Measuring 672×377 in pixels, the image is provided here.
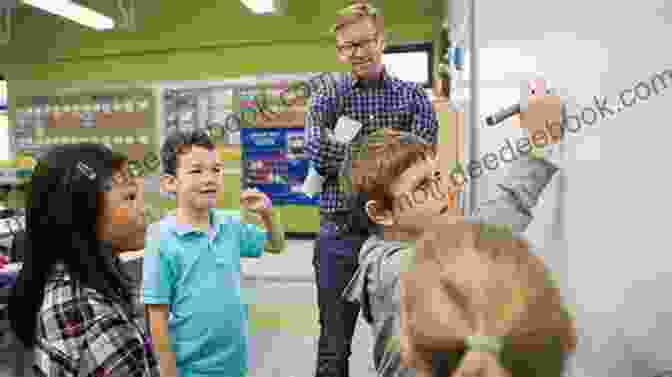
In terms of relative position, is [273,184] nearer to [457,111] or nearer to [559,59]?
[457,111]

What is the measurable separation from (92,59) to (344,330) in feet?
22.8

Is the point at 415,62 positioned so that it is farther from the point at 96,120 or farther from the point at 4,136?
the point at 4,136

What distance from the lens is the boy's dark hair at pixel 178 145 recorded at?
4.57 ft

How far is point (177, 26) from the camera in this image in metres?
6.63

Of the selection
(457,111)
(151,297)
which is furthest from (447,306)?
(457,111)

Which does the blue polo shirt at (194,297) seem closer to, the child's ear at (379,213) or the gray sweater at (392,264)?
the gray sweater at (392,264)

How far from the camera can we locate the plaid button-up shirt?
1529 millimetres

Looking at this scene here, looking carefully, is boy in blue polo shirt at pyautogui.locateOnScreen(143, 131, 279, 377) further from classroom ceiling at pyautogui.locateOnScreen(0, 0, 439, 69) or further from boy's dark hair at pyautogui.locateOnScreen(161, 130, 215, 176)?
classroom ceiling at pyautogui.locateOnScreen(0, 0, 439, 69)

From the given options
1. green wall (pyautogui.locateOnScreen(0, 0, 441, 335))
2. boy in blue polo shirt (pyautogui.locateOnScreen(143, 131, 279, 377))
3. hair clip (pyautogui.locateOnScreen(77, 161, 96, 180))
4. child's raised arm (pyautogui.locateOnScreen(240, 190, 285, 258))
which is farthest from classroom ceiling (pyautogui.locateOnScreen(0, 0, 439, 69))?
hair clip (pyautogui.locateOnScreen(77, 161, 96, 180))

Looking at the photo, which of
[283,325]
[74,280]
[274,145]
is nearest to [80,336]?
[74,280]

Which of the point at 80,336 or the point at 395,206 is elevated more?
the point at 395,206

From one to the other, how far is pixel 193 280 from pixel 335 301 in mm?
462

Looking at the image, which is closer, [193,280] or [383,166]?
[383,166]

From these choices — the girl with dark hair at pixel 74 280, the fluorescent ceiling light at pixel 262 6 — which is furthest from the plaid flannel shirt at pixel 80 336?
the fluorescent ceiling light at pixel 262 6
